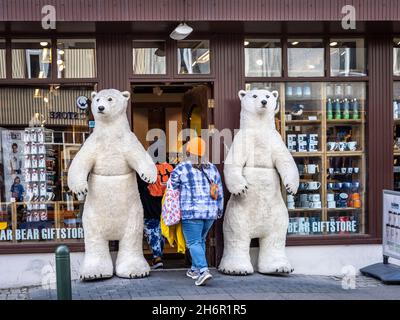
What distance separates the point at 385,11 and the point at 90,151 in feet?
14.0

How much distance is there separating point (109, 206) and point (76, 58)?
7.08 feet

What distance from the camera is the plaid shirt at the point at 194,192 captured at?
8.49 m

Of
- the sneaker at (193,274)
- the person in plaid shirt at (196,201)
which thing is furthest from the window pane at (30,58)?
the sneaker at (193,274)

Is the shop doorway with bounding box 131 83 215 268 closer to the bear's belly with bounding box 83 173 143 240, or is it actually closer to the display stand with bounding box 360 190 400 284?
the bear's belly with bounding box 83 173 143 240

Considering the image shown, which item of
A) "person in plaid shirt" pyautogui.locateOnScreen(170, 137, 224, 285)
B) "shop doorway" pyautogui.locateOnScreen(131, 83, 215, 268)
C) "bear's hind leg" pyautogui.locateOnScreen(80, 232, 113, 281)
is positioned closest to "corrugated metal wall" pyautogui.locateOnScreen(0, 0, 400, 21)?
"shop doorway" pyautogui.locateOnScreen(131, 83, 215, 268)

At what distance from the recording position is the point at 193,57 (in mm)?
9648

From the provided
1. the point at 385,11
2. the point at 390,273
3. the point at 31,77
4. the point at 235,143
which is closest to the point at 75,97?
the point at 31,77

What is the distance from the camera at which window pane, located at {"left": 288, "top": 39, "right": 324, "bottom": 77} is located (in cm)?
988

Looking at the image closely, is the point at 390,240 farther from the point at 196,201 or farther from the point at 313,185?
the point at 196,201

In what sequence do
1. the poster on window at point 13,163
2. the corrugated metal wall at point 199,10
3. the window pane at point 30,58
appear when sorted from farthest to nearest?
the poster on window at point 13,163 < the window pane at point 30,58 < the corrugated metal wall at point 199,10

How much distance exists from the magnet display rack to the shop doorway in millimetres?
1278

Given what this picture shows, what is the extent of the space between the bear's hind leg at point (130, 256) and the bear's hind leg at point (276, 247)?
164 cm

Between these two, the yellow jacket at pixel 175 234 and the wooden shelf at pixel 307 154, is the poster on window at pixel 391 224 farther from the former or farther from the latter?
the yellow jacket at pixel 175 234

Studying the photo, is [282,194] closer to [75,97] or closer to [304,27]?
[304,27]
